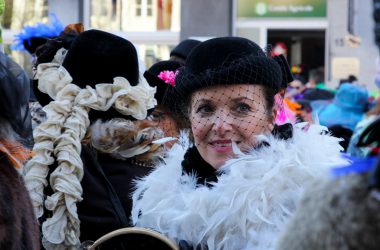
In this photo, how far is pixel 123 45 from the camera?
3117 millimetres

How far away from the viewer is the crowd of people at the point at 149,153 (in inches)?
84.2

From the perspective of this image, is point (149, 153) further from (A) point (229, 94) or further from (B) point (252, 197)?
(B) point (252, 197)

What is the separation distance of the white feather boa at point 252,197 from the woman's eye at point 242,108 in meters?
0.15

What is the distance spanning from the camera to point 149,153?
318 centimetres

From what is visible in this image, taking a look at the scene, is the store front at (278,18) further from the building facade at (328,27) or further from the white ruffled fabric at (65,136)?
the white ruffled fabric at (65,136)

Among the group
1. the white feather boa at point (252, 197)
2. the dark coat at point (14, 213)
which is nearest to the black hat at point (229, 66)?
the white feather boa at point (252, 197)

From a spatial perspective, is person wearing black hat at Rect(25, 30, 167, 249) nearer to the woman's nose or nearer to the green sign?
the woman's nose

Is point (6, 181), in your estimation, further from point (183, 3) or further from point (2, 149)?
point (183, 3)

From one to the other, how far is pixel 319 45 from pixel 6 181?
11.7 meters

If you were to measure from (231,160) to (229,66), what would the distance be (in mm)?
325

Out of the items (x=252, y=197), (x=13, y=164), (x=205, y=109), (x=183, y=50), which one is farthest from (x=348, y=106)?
(x=13, y=164)

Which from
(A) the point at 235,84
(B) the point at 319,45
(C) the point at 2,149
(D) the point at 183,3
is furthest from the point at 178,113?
(B) the point at 319,45

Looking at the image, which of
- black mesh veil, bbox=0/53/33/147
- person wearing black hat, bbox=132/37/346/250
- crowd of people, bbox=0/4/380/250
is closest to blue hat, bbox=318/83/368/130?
crowd of people, bbox=0/4/380/250

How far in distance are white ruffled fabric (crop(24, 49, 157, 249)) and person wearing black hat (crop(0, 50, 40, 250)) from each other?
0.86 meters
